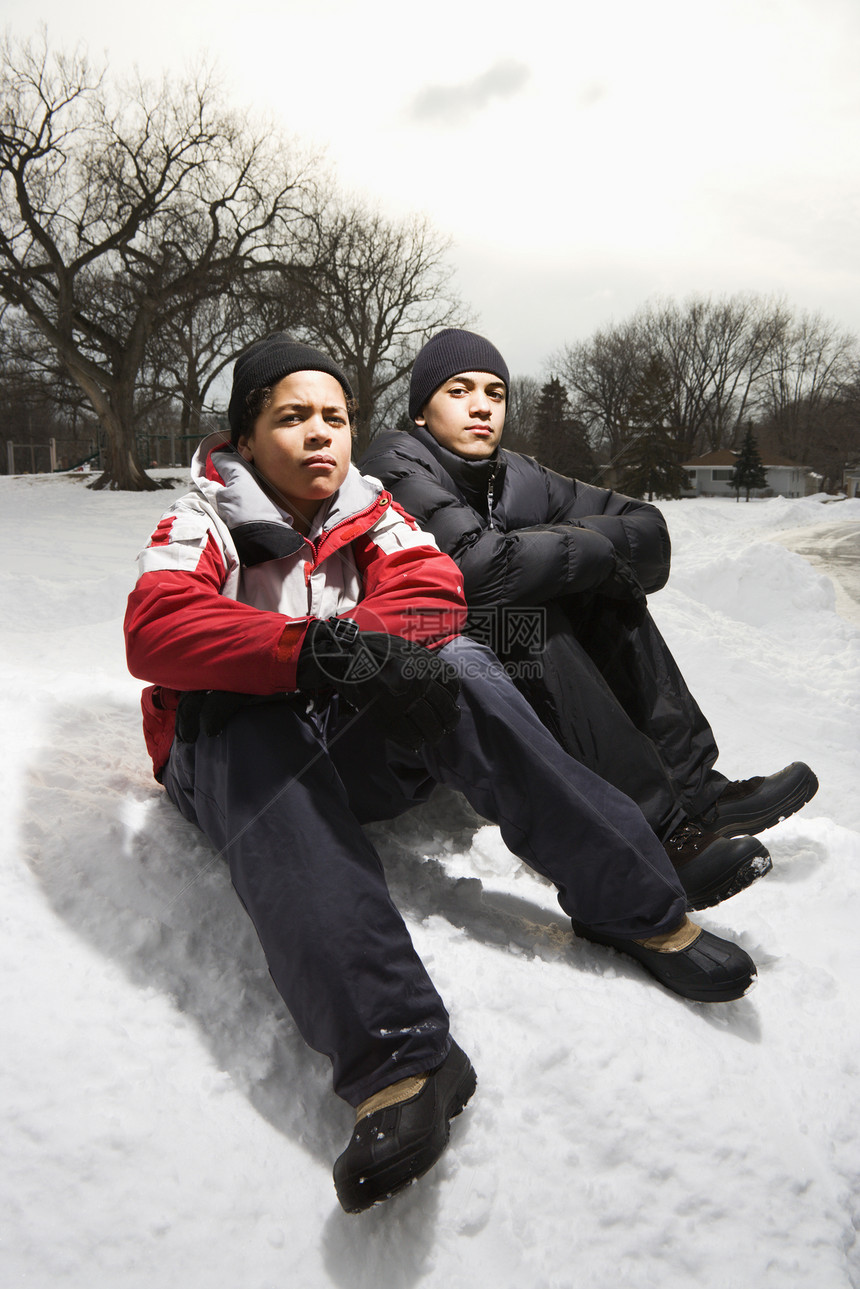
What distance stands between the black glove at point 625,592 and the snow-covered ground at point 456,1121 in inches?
32.3

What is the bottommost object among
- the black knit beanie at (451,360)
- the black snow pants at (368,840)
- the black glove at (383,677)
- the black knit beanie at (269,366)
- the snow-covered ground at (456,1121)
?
the snow-covered ground at (456,1121)

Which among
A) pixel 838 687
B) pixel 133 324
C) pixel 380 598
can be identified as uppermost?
pixel 133 324

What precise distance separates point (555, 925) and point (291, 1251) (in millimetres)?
955

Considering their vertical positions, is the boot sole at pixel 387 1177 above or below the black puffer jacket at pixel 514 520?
below

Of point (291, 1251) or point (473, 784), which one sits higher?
point (473, 784)

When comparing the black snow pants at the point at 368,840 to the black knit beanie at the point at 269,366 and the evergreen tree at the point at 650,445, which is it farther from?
the evergreen tree at the point at 650,445

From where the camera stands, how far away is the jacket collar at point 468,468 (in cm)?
250

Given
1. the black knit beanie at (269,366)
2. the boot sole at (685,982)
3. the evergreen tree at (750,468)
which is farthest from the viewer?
the evergreen tree at (750,468)

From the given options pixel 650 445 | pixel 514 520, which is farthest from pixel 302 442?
pixel 650 445

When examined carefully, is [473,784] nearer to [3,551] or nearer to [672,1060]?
[672,1060]

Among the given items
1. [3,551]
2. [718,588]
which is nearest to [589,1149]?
[718,588]

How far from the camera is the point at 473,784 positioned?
67.5 inches

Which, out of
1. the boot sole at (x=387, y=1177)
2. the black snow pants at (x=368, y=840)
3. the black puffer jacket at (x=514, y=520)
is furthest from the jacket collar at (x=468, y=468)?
the boot sole at (x=387, y=1177)

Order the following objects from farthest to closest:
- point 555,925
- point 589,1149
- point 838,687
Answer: point 838,687 < point 555,925 < point 589,1149
